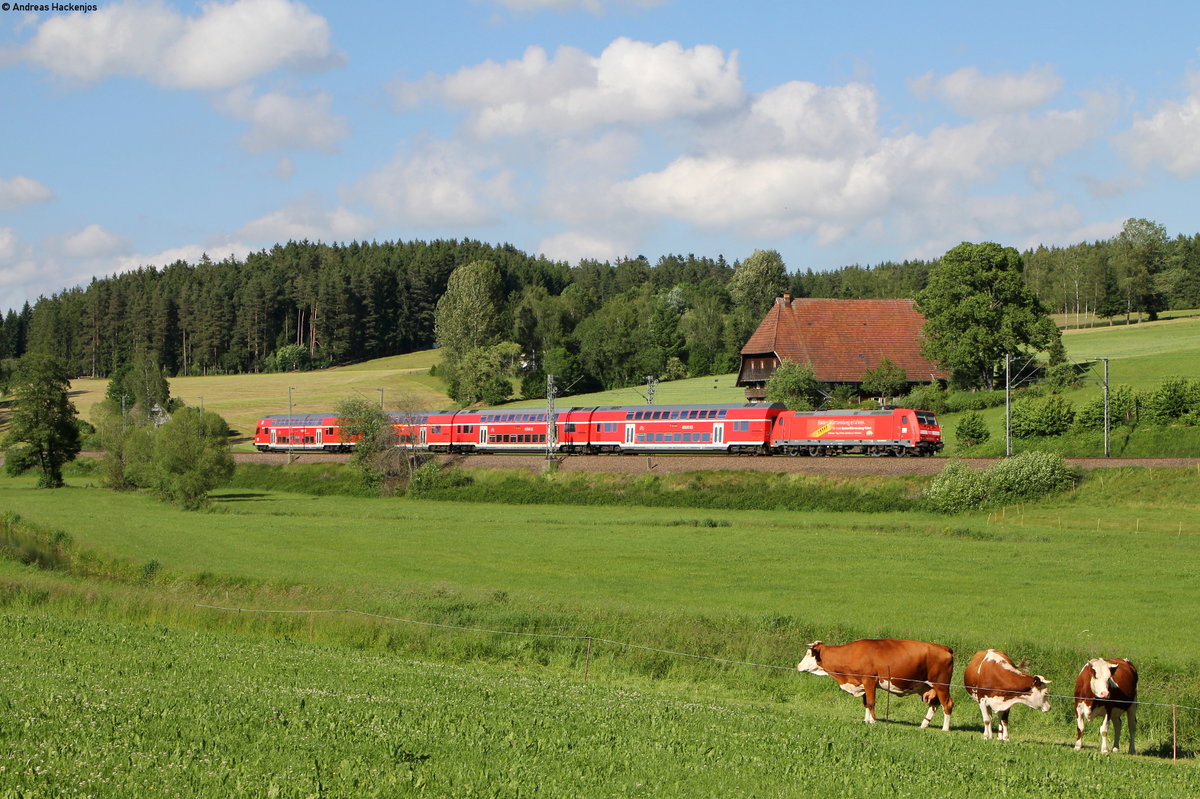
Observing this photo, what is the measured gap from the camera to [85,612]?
27.5m

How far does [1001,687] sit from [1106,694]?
1470 millimetres

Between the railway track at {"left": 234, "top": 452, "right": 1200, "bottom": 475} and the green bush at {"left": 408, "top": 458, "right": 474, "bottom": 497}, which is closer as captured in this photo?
the railway track at {"left": 234, "top": 452, "right": 1200, "bottom": 475}

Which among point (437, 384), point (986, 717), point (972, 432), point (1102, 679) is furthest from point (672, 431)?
point (437, 384)

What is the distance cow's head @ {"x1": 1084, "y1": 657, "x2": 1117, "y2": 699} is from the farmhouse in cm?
8148

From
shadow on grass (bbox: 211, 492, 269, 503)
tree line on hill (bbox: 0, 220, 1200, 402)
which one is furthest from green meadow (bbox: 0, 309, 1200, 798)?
tree line on hill (bbox: 0, 220, 1200, 402)

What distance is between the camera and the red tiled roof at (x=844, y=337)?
99.3 m

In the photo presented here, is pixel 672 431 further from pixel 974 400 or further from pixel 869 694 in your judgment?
pixel 869 694

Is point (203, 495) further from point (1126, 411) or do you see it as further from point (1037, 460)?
point (1126, 411)

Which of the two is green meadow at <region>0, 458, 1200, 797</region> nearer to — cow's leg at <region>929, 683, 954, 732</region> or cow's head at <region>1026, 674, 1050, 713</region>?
cow's head at <region>1026, 674, 1050, 713</region>

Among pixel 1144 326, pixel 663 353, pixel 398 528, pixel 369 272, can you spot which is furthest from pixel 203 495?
pixel 369 272

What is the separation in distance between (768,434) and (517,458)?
18.5m

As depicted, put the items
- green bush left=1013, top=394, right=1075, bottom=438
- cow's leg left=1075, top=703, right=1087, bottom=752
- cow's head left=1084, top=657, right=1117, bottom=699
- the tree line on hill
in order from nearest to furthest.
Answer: cow's head left=1084, top=657, right=1117, bottom=699 < cow's leg left=1075, top=703, right=1087, bottom=752 < green bush left=1013, top=394, right=1075, bottom=438 < the tree line on hill

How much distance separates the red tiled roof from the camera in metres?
99.3

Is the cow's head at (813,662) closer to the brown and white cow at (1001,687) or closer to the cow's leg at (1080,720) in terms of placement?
the brown and white cow at (1001,687)
